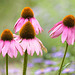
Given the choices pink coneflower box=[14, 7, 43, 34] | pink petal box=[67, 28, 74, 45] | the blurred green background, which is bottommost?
the blurred green background

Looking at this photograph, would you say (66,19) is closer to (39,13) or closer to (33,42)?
(33,42)

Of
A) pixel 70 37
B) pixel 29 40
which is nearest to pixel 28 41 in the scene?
pixel 29 40

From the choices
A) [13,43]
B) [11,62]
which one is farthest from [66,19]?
[11,62]

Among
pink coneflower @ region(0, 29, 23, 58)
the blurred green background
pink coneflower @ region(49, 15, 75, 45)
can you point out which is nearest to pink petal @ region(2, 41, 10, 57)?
pink coneflower @ region(0, 29, 23, 58)

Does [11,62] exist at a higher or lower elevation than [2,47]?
lower

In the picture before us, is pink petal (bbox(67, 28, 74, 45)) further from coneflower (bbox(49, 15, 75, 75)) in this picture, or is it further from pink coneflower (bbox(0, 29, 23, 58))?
pink coneflower (bbox(0, 29, 23, 58))

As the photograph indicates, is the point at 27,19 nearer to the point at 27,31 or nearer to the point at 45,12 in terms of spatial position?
the point at 27,31

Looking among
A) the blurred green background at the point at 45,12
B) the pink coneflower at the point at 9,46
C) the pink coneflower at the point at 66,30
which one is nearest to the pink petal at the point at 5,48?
the pink coneflower at the point at 9,46
